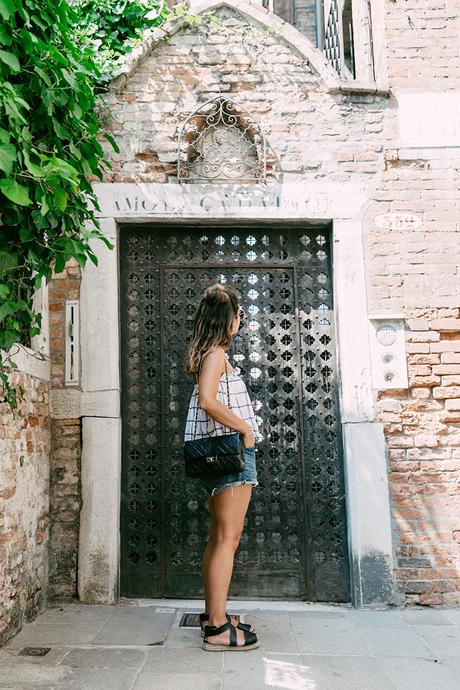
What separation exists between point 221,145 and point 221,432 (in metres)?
2.32

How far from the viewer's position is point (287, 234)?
4688mm

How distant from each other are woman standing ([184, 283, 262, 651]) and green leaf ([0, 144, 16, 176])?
1.21m

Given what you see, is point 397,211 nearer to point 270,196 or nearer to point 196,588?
point 270,196

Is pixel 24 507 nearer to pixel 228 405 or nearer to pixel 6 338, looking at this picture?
pixel 6 338

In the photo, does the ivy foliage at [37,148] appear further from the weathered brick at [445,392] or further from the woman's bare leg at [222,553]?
the weathered brick at [445,392]

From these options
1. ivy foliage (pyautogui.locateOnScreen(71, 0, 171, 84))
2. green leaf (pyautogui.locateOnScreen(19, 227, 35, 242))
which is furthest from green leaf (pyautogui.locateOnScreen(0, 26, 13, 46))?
ivy foliage (pyautogui.locateOnScreen(71, 0, 171, 84))

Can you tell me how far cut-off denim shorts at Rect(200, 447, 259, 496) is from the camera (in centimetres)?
318

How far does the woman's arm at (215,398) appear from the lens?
3146mm

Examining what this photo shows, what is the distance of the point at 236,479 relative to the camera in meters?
3.18

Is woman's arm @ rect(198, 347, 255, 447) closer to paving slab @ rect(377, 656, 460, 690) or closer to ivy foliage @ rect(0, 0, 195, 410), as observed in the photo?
ivy foliage @ rect(0, 0, 195, 410)

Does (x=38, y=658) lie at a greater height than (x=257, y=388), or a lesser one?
lesser

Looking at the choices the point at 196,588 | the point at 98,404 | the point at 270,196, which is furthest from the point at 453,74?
the point at 196,588

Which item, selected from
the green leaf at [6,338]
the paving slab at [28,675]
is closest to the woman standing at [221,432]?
the paving slab at [28,675]

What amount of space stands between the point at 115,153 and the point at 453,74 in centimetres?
252
